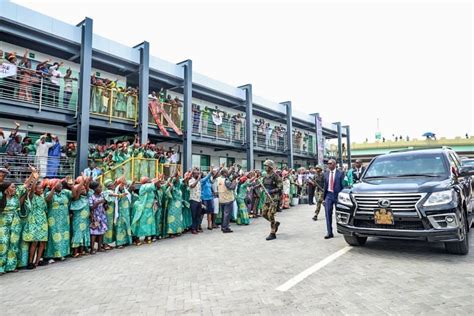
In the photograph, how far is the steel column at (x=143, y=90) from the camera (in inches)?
515

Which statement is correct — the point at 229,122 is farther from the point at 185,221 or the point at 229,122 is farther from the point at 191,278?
the point at 191,278

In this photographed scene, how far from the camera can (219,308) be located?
10.7 feet

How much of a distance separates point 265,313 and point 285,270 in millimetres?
1532

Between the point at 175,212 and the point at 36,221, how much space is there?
10.9ft

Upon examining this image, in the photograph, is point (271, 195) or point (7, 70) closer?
point (271, 195)

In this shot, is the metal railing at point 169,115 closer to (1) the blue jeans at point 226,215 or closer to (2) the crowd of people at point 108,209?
(2) the crowd of people at point 108,209

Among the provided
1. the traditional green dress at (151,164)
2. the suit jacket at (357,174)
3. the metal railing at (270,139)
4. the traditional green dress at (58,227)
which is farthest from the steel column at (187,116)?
the traditional green dress at (58,227)

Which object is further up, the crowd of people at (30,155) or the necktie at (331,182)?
the crowd of people at (30,155)

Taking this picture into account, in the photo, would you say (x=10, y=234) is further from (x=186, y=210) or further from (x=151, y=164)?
(x=151, y=164)

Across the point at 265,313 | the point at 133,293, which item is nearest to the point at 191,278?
the point at 133,293

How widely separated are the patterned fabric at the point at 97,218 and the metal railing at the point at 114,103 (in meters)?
6.50

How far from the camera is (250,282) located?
4039 mm

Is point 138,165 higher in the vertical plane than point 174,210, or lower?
higher

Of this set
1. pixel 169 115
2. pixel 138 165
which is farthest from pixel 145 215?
pixel 169 115
